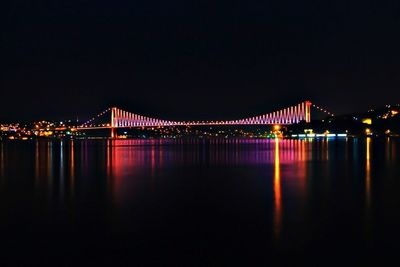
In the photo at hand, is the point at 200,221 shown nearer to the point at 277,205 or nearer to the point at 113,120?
the point at 277,205

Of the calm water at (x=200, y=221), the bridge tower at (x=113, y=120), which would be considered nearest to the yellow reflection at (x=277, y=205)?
the calm water at (x=200, y=221)

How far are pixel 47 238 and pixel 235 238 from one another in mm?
2329

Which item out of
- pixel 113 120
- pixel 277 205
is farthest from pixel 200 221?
pixel 113 120

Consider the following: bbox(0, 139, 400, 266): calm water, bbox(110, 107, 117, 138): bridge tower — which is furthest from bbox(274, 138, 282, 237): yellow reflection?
bbox(110, 107, 117, 138): bridge tower

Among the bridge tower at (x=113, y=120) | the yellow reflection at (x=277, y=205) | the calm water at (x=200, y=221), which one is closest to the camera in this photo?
the calm water at (x=200, y=221)

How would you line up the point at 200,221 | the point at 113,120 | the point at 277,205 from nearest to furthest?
the point at 200,221
the point at 277,205
the point at 113,120

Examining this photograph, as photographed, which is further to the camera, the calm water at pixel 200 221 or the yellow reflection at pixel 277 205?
the yellow reflection at pixel 277 205

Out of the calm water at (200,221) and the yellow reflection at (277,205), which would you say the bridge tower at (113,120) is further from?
the calm water at (200,221)

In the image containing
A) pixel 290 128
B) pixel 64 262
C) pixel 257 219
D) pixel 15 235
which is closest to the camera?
pixel 64 262

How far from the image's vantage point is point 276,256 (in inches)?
264

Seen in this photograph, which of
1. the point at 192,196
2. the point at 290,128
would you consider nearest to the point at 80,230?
the point at 192,196

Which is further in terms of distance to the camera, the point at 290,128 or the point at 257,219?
the point at 290,128

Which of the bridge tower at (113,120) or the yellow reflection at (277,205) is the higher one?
the bridge tower at (113,120)

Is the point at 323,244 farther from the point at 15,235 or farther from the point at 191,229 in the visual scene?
the point at 15,235
